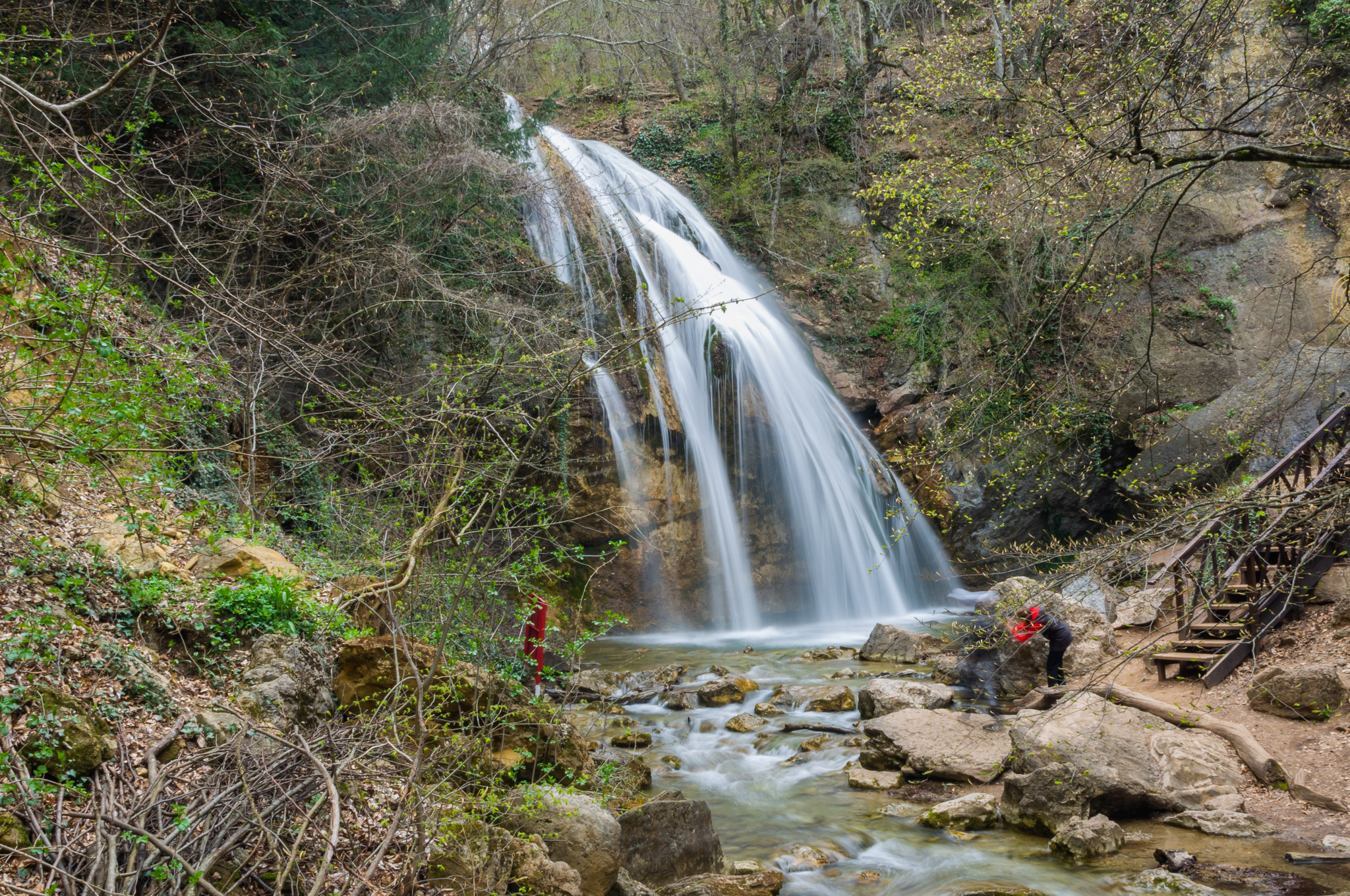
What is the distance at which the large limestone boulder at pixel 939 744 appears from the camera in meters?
6.65

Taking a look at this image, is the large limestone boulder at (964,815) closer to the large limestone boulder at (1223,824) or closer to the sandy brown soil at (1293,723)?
the large limestone boulder at (1223,824)

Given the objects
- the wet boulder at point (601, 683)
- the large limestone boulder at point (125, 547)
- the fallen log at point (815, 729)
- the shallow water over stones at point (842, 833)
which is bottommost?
the shallow water over stones at point (842, 833)

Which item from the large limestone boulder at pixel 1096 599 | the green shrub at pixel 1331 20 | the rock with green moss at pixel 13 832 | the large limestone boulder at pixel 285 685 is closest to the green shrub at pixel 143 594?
the large limestone boulder at pixel 285 685

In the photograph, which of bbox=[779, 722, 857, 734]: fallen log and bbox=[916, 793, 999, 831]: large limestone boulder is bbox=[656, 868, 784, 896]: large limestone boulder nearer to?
bbox=[916, 793, 999, 831]: large limestone boulder

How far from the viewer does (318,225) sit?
405 inches

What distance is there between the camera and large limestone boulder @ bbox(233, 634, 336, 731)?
4691mm

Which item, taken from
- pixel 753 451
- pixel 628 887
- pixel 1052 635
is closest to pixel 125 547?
pixel 628 887

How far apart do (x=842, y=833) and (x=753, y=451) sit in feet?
32.4

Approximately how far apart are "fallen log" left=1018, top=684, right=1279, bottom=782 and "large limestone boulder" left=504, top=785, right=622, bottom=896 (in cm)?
326

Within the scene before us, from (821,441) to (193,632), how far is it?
12498mm

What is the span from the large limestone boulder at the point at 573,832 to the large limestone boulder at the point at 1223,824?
413 cm

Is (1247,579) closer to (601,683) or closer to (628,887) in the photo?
(601,683)

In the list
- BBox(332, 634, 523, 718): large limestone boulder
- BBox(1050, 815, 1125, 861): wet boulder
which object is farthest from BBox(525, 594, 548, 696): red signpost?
BBox(1050, 815, 1125, 861): wet boulder

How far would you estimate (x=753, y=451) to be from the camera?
15.4m
